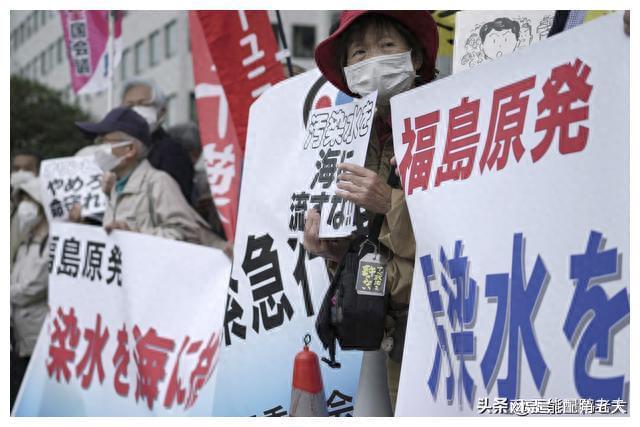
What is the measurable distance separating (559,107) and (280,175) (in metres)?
1.44

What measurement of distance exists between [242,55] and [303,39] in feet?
86.5

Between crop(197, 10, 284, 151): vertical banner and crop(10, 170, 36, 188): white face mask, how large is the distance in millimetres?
2706

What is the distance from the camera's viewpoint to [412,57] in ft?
9.90

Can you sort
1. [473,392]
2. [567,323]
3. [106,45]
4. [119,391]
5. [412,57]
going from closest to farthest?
[567,323] → [473,392] → [412,57] → [119,391] → [106,45]

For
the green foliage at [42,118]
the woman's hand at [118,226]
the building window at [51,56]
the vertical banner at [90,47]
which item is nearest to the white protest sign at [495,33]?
the woman's hand at [118,226]

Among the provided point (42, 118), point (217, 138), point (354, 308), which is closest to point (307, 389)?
point (354, 308)

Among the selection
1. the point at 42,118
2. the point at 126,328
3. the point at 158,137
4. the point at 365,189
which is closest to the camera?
the point at 365,189

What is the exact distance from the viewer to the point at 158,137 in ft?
19.3

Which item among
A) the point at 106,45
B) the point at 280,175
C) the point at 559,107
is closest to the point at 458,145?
the point at 559,107

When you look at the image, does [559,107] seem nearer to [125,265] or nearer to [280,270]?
[280,270]

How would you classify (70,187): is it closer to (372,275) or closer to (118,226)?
(118,226)

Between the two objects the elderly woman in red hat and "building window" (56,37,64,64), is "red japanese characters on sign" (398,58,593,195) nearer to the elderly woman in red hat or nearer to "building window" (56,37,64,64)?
the elderly woman in red hat

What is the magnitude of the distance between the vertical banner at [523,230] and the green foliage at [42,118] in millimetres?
22298

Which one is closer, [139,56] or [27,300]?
[27,300]
